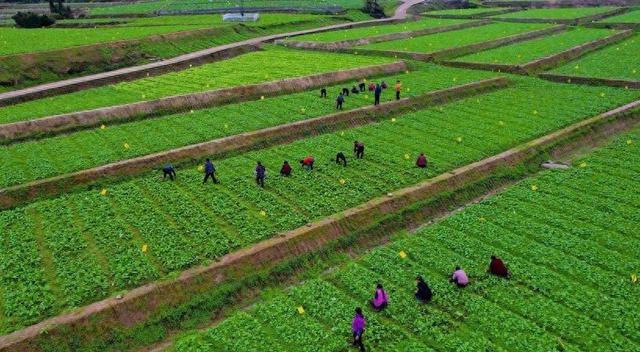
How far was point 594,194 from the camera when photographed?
1206 inches

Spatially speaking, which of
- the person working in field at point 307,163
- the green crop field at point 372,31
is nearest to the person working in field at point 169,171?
the person working in field at point 307,163

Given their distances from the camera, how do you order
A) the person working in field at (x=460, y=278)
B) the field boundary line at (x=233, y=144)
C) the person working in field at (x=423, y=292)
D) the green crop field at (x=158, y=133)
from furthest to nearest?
1. the green crop field at (x=158, y=133)
2. the field boundary line at (x=233, y=144)
3. the person working in field at (x=460, y=278)
4. the person working in field at (x=423, y=292)

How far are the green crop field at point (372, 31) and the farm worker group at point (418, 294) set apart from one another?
5482 centimetres

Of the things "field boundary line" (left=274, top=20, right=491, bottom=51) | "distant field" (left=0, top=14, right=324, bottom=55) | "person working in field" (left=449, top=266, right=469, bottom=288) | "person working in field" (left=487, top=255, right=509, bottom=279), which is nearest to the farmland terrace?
"person working in field" (left=487, top=255, right=509, bottom=279)

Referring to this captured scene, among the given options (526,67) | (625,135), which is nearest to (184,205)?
(625,135)

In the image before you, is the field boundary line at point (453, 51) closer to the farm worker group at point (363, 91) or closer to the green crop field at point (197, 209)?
the farm worker group at point (363, 91)

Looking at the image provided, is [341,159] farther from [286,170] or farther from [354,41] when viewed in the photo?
[354,41]

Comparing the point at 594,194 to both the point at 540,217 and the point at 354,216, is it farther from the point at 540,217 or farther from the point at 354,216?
the point at 354,216

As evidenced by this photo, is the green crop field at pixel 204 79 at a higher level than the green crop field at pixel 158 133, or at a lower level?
higher

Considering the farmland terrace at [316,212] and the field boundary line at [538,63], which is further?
the field boundary line at [538,63]

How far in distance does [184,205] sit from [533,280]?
1835 cm

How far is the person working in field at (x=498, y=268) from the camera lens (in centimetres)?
2302

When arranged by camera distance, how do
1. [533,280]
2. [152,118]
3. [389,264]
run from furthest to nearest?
[152,118] → [389,264] → [533,280]

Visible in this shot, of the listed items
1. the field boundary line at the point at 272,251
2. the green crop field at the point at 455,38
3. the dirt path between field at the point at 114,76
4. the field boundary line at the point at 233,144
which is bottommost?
the field boundary line at the point at 272,251
